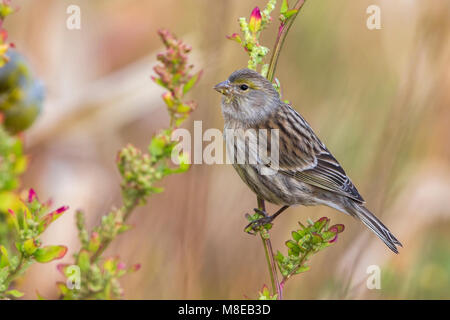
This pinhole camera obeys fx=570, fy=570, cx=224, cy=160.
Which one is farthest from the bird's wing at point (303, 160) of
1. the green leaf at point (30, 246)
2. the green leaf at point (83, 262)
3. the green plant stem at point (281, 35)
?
the green leaf at point (30, 246)

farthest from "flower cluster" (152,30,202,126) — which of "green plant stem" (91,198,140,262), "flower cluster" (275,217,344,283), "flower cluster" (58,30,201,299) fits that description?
"flower cluster" (275,217,344,283)

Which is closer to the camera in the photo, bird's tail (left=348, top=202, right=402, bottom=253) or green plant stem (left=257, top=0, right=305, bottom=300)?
green plant stem (left=257, top=0, right=305, bottom=300)

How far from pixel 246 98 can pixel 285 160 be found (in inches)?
12.5

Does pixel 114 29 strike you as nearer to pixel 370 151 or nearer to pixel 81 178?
pixel 81 178

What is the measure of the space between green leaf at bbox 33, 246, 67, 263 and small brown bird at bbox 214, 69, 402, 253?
1.19 m

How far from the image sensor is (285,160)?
8.08 ft

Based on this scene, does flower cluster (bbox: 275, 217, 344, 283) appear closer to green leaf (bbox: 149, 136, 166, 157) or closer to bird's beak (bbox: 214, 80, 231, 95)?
green leaf (bbox: 149, 136, 166, 157)

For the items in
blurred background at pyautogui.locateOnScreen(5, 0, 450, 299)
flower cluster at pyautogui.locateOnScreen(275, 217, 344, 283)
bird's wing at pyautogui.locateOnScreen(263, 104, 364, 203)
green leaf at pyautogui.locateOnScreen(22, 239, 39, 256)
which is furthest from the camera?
blurred background at pyautogui.locateOnScreen(5, 0, 450, 299)

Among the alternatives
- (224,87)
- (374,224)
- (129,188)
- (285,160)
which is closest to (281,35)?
(129,188)

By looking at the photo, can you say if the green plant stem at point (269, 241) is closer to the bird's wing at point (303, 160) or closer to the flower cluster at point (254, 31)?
the flower cluster at point (254, 31)

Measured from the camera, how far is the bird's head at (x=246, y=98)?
234 centimetres

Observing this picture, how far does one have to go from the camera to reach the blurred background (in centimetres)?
263

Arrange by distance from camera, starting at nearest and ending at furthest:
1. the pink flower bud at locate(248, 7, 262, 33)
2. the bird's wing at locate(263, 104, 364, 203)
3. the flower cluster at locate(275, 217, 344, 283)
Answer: the flower cluster at locate(275, 217, 344, 283)
the pink flower bud at locate(248, 7, 262, 33)
the bird's wing at locate(263, 104, 364, 203)
